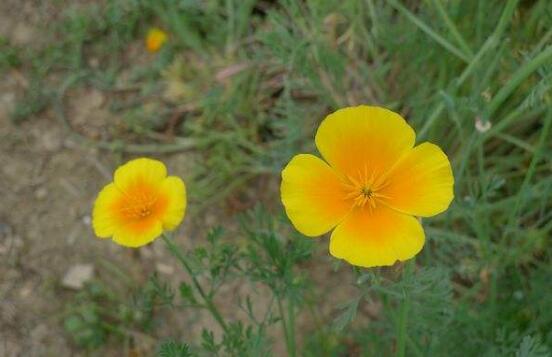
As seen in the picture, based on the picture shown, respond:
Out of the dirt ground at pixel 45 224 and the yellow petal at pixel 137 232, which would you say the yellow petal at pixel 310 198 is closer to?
the yellow petal at pixel 137 232

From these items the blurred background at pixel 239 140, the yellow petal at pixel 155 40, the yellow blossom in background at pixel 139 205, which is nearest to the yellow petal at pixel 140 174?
the yellow blossom in background at pixel 139 205

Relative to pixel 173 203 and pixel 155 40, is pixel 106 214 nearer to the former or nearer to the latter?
pixel 173 203

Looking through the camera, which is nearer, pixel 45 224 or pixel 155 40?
pixel 45 224

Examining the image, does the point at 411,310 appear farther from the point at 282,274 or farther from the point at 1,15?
the point at 1,15

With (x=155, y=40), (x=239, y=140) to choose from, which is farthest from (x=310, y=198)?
(x=155, y=40)

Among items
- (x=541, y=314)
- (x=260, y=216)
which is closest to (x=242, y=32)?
(x=260, y=216)
